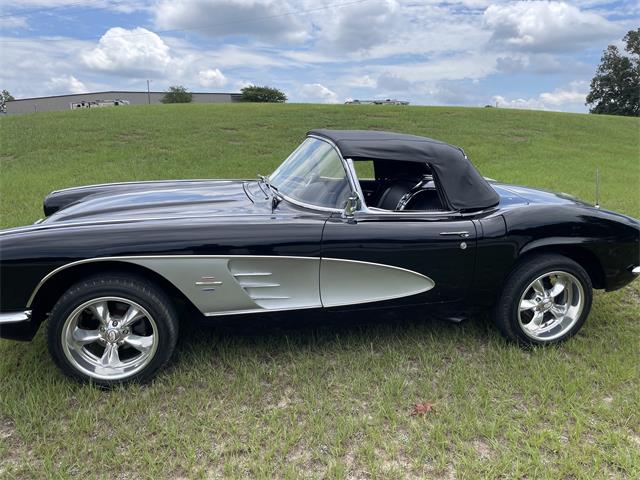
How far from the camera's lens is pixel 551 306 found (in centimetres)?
350

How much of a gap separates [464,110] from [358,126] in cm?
937

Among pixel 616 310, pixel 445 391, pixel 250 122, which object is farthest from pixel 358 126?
pixel 445 391

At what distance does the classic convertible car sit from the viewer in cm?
277

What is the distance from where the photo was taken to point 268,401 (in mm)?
2861

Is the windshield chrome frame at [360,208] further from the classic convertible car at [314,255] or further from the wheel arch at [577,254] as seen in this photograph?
the wheel arch at [577,254]

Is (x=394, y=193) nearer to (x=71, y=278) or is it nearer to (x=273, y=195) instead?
(x=273, y=195)

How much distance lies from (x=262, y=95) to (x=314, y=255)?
69758 mm

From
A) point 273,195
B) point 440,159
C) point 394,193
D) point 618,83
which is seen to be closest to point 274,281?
point 273,195

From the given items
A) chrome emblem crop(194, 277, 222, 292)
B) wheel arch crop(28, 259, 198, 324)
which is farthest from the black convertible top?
wheel arch crop(28, 259, 198, 324)

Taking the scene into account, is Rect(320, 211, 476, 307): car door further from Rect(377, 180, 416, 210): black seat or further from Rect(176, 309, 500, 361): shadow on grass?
Rect(377, 180, 416, 210): black seat

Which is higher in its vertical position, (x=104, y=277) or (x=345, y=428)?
(x=104, y=277)

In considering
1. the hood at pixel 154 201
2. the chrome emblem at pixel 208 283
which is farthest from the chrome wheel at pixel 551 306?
the chrome emblem at pixel 208 283

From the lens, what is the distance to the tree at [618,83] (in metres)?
57.1

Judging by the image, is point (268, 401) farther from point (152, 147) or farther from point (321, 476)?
point (152, 147)
